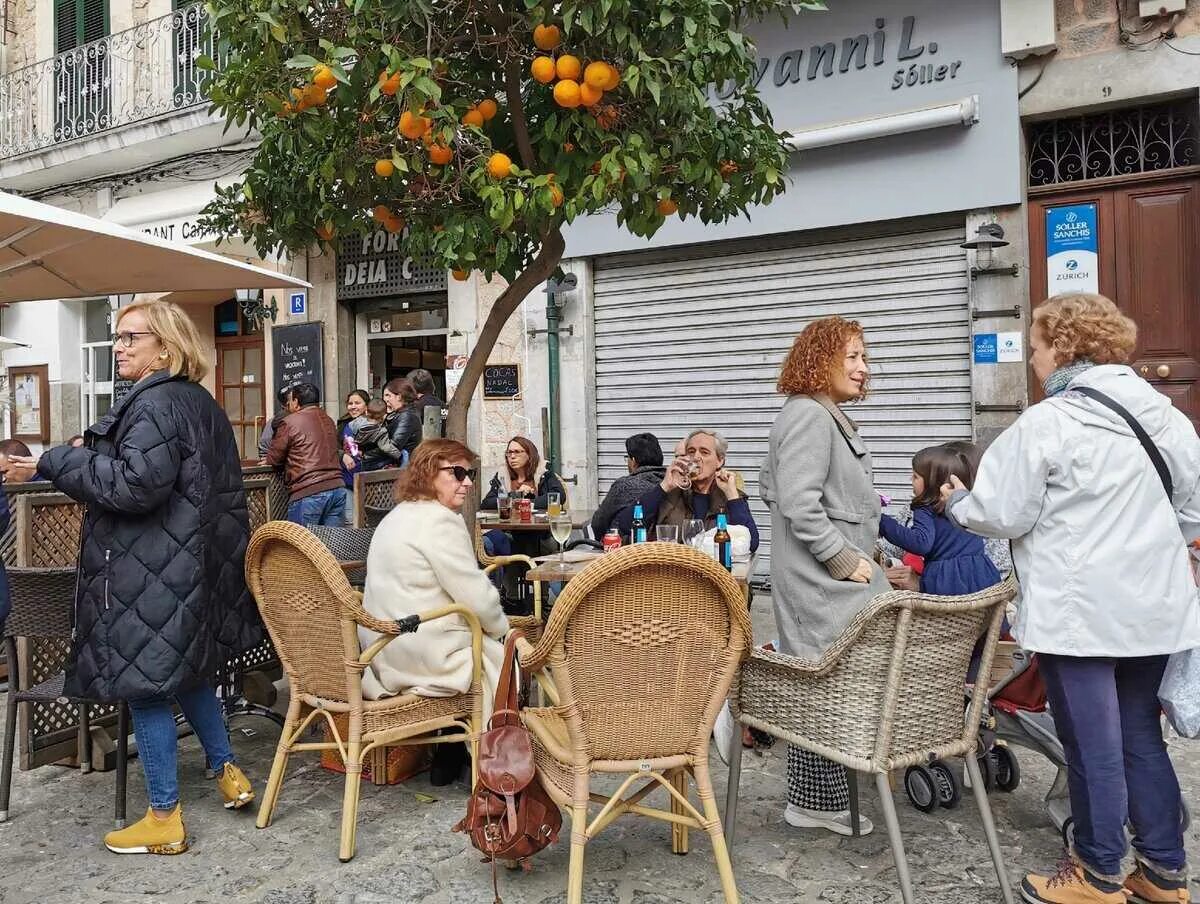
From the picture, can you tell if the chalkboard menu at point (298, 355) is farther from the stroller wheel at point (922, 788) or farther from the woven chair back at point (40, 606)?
the stroller wheel at point (922, 788)

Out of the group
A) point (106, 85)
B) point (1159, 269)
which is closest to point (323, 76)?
point (1159, 269)

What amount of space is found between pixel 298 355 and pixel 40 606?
7.95 m

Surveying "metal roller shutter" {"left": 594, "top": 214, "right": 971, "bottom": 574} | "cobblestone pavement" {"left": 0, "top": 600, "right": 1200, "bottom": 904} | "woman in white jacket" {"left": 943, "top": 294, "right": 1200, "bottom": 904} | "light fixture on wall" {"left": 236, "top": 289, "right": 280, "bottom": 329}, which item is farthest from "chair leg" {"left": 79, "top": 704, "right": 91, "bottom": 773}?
"light fixture on wall" {"left": 236, "top": 289, "right": 280, "bottom": 329}

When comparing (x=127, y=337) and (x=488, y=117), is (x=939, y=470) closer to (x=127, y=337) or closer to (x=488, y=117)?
(x=488, y=117)

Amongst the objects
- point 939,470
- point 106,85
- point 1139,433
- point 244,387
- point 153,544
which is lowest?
point 153,544

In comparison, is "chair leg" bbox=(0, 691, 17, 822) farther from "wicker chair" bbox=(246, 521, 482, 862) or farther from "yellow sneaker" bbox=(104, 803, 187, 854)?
"wicker chair" bbox=(246, 521, 482, 862)

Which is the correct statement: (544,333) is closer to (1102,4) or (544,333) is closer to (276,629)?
(1102,4)

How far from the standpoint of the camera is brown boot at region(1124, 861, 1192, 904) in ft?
9.35

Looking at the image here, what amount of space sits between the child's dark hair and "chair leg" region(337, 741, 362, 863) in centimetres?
238

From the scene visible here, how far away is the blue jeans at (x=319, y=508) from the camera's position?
6.82m

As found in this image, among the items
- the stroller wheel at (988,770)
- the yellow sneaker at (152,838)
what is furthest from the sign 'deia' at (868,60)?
the yellow sneaker at (152,838)

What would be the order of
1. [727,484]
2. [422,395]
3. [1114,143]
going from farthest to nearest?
[422,395], [1114,143], [727,484]

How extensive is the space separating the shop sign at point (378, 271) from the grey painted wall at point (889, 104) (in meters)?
3.62

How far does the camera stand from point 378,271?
1105 centimetres
